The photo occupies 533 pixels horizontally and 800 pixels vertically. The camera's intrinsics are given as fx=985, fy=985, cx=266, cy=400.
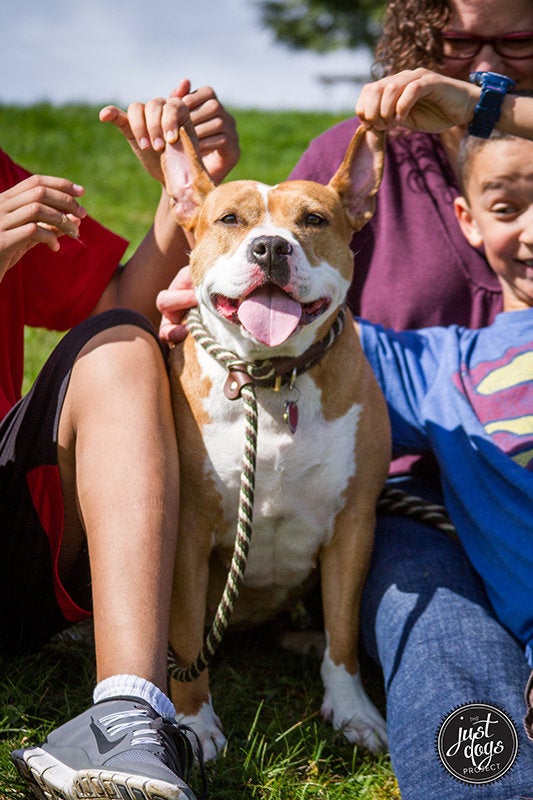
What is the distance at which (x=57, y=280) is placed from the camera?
2979 mm

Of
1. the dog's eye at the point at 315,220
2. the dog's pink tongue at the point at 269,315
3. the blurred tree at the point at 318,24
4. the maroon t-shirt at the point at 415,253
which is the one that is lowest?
the blurred tree at the point at 318,24

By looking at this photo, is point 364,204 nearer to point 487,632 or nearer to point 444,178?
point 444,178

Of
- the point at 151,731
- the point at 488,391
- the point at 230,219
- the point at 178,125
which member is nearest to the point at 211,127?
the point at 178,125

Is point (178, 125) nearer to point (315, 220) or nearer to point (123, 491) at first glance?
point (315, 220)

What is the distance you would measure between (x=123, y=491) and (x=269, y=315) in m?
0.54

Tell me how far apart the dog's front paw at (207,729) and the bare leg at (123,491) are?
413 mm

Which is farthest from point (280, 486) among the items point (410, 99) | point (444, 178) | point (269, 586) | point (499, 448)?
point (444, 178)

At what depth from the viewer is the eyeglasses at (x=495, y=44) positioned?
10.2ft

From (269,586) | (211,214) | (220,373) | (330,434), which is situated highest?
(211,214)

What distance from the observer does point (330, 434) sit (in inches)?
101

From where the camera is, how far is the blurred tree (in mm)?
19219

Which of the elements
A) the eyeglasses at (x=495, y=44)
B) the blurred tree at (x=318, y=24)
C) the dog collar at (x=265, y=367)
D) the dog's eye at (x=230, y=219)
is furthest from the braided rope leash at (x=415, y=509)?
the blurred tree at (x=318, y=24)

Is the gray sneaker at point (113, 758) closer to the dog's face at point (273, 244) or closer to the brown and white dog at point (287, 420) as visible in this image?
the brown and white dog at point (287, 420)

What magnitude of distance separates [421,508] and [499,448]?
0.35 meters
